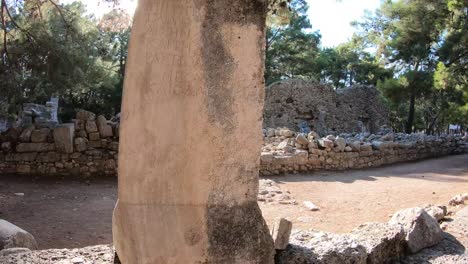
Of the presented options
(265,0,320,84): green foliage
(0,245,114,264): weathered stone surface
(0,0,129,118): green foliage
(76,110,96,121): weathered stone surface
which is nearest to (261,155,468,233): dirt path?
(0,245,114,264): weathered stone surface

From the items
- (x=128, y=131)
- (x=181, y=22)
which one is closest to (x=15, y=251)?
(x=128, y=131)

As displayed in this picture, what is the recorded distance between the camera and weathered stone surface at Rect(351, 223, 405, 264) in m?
2.44

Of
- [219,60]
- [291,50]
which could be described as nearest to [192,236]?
[219,60]

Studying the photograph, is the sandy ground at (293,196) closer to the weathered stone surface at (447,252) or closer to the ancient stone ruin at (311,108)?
the weathered stone surface at (447,252)

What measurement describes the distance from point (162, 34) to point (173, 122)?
0.32 meters

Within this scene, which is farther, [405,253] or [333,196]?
[333,196]

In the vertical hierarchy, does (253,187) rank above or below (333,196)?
above

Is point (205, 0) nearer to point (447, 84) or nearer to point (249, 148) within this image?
point (249, 148)

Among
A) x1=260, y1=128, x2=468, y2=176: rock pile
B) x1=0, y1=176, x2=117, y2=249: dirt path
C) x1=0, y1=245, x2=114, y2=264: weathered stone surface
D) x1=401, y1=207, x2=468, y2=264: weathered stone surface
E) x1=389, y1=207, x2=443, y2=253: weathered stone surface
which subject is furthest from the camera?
x1=260, y1=128, x2=468, y2=176: rock pile

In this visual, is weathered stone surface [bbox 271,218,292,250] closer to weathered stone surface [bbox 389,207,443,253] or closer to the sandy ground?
weathered stone surface [bbox 389,207,443,253]

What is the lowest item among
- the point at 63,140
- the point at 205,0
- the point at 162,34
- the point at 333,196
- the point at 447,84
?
the point at 333,196

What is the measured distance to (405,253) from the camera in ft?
9.25

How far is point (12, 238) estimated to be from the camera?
3.48 metres

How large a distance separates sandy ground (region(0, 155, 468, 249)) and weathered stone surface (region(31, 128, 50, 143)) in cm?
76
